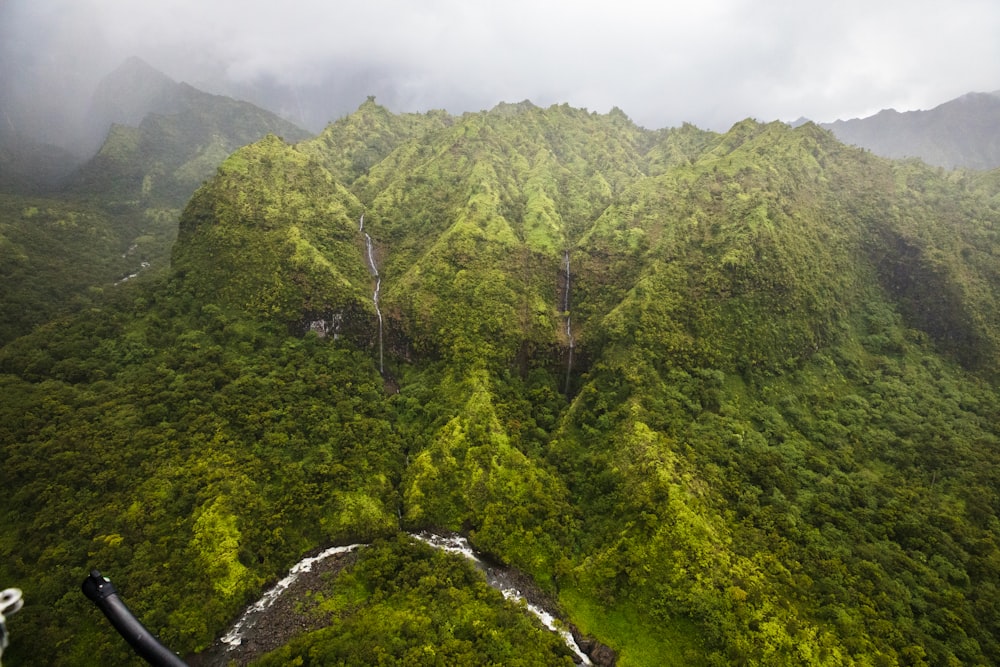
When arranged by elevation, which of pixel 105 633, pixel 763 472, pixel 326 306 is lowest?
pixel 105 633

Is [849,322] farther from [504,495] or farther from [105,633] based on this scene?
[105,633]

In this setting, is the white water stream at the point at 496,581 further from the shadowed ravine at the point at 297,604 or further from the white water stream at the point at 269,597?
the white water stream at the point at 269,597

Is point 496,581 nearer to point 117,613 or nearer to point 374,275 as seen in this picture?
point 117,613

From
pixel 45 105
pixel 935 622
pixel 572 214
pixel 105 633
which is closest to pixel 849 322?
pixel 935 622

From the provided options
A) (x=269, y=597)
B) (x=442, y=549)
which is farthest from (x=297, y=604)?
(x=442, y=549)

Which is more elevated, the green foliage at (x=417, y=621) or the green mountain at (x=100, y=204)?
the green mountain at (x=100, y=204)

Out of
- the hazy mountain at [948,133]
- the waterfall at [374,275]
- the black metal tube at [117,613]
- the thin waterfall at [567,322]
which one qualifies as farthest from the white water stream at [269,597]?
the hazy mountain at [948,133]

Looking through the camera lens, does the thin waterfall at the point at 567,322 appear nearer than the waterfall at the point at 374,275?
Yes
